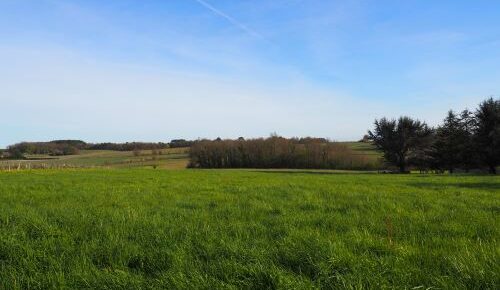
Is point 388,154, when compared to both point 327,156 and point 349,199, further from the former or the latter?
point 349,199

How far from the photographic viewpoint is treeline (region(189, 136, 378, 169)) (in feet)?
322

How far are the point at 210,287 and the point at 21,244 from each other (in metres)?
3.48

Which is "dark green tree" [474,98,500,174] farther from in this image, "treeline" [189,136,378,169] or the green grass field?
the green grass field

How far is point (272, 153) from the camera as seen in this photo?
10969cm

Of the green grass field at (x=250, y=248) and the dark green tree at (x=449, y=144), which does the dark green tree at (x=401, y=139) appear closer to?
the dark green tree at (x=449, y=144)

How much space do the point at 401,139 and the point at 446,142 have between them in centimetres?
675

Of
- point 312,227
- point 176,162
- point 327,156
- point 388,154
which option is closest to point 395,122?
point 388,154

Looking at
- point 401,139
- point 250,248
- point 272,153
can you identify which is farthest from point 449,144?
point 250,248

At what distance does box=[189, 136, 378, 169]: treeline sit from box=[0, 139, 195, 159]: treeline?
1429 cm

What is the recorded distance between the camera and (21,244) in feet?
22.9

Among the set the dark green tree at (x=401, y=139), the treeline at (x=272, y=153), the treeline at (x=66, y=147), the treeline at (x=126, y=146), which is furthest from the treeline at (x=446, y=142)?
the treeline at (x=126, y=146)

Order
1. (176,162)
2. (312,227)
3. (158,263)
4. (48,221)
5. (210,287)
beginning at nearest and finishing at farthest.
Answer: (210,287)
(158,263)
(312,227)
(48,221)
(176,162)

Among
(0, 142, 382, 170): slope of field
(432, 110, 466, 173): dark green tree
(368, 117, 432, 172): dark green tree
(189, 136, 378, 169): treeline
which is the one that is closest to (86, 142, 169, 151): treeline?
(0, 142, 382, 170): slope of field

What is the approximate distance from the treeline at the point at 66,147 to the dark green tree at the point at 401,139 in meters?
64.0
